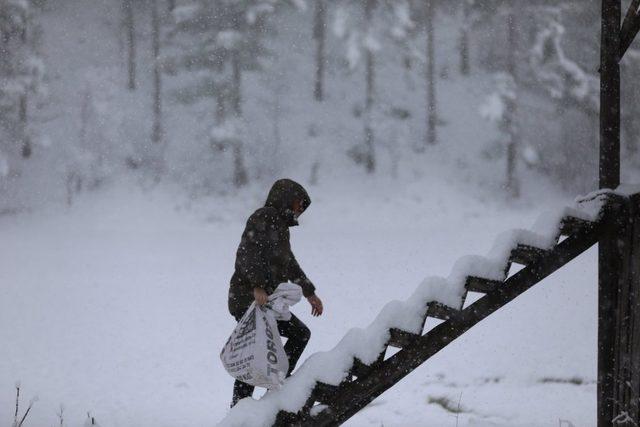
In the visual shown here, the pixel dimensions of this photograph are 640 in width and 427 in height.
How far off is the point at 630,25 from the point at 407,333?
9.60 ft

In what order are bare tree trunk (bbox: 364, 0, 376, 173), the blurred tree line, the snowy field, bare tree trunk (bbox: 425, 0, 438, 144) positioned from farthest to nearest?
bare tree trunk (bbox: 425, 0, 438, 144) < bare tree trunk (bbox: 364, 0, 376, 173) < the blurred tree line < the snowy field

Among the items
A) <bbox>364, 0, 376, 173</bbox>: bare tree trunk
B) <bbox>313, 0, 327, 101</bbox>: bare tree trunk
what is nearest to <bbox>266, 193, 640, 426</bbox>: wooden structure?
<bbox>364, 0, 376, 173</bbox>: bare tree trunk

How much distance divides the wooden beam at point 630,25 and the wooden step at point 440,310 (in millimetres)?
2444

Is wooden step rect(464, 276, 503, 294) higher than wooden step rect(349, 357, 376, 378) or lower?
higher

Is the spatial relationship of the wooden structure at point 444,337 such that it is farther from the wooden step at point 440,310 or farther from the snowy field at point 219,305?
the snowy field at point 219,305

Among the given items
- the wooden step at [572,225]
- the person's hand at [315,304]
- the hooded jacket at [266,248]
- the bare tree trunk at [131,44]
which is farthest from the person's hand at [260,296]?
the bare tree trunk at [131,44]

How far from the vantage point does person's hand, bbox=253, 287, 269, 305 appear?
13.5 ft

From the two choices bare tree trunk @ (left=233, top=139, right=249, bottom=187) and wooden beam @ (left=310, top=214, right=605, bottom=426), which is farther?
bare tree trunk @ (left=233, top=139, right=249, bottom=187)

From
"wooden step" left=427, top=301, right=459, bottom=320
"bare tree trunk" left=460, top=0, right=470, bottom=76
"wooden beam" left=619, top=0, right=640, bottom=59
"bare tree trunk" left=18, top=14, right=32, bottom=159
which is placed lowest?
"wooden step" left=427, top=301, right=459, bottom=320

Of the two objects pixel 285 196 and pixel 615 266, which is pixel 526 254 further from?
pixel 285 196

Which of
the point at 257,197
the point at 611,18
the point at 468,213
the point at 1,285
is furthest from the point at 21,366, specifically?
the point at 468,213

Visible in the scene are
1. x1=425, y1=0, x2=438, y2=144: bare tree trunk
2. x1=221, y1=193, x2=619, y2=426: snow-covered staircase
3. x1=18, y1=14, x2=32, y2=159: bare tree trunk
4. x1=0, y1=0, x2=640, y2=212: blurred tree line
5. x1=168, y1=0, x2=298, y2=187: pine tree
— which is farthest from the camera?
x1=425, y1=0, x2=438, y2=144: bare tree trunk

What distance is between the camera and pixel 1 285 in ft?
57.2

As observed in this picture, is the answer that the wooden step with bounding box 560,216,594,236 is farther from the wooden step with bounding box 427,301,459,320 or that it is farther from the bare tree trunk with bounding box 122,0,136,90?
the bare tree trunk with bounding box 122,0,136,90
